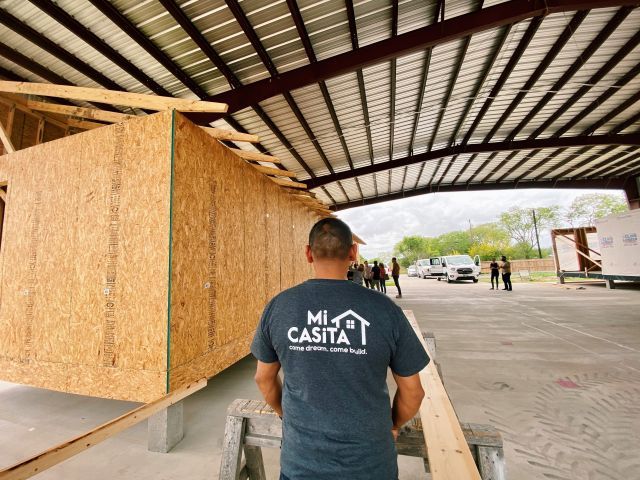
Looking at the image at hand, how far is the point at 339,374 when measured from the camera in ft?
4.20

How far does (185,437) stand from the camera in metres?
3.33

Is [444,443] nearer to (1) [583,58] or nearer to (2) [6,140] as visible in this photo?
(2) [6,140]

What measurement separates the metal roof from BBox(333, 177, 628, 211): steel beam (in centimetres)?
634

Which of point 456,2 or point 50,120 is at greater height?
point 456,2

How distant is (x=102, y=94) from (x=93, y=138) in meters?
0.73

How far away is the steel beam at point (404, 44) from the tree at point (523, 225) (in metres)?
66.5

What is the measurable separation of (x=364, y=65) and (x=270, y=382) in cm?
724

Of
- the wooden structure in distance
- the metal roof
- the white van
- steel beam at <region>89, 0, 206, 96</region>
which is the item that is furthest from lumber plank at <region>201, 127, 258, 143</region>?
the white van

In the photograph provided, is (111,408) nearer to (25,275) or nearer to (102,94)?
(25,275)

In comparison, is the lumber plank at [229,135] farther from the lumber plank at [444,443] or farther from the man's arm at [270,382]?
the lumber plank at [444,443]

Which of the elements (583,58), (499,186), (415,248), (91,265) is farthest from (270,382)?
(415,248)

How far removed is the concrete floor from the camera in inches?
107

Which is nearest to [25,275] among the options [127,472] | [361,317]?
[127,472]

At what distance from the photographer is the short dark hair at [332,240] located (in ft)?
4.88
